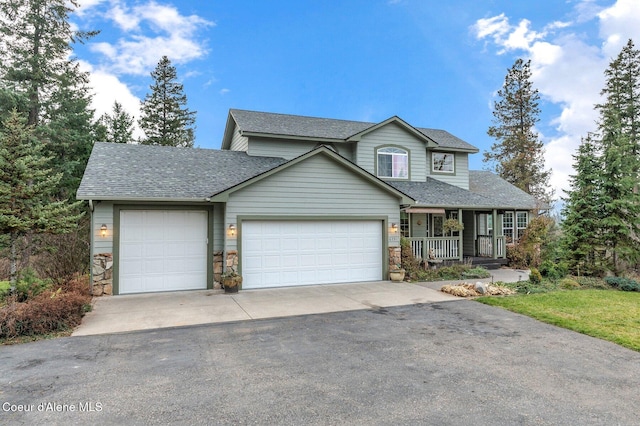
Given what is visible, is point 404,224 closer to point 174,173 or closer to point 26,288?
point 174,173

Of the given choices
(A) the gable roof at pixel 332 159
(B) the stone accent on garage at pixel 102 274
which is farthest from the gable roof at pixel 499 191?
(B) the stone accent on garage at pixel 102 274

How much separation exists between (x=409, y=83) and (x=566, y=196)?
25009 millimetres

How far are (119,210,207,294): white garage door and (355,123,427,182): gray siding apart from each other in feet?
25.4

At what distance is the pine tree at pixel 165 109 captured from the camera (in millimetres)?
30359

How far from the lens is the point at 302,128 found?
51.4ft

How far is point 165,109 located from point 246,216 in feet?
82.1

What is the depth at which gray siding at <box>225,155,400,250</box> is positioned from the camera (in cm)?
1041

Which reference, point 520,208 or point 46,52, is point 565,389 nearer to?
point 520,208

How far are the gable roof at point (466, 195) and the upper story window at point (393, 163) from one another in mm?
478

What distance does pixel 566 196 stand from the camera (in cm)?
1404

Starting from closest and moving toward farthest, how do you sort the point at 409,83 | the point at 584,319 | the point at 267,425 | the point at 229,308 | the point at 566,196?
1. the point at 267,425
2. the point at 584,319
3. the point at 229,308
4. the point at 566,196
5. the point at 409,83

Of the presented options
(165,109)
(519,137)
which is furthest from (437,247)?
(165,109)

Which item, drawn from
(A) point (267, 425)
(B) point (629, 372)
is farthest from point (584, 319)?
(A) point (267, 425)

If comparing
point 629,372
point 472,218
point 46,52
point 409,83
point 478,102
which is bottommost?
point 629,372
